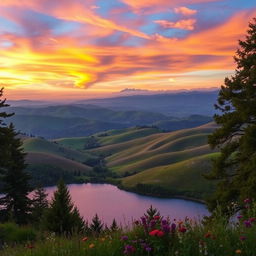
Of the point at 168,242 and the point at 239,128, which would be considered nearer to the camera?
the point at 168,242

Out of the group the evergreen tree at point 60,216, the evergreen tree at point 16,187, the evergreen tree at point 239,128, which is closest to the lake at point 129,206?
the evergreen tree at point 16,187

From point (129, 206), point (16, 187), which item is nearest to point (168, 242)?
point (16, 187)

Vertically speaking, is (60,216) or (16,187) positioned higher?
(16,187)

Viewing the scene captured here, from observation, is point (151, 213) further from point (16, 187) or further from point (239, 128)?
point (16, 187)

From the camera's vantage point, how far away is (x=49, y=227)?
1297 inches

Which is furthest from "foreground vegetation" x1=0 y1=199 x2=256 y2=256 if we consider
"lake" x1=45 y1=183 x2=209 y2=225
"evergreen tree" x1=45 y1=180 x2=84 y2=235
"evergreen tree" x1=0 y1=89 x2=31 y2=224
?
"lake" x1=45 y1=183 x2=209 y2=225

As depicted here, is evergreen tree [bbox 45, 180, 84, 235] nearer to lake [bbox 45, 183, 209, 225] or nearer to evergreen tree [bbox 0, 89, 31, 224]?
evergreen tree [bbox 0, 89, 31, 224]

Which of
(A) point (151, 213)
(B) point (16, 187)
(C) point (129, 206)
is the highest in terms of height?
(B) point (16, 187)

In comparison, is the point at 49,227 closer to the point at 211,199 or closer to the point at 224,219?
the point at 211,199

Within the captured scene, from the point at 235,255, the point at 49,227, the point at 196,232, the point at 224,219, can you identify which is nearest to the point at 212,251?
the point at 235,255

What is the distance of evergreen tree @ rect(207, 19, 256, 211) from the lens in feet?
74.9

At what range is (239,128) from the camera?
25766 millimetres

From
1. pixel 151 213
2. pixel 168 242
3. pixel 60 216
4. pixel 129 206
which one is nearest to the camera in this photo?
pixel 168 242

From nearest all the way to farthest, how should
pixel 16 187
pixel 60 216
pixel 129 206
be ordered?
1. pixel 60 216
2. pixel 16 187
3. pixel 129 206
